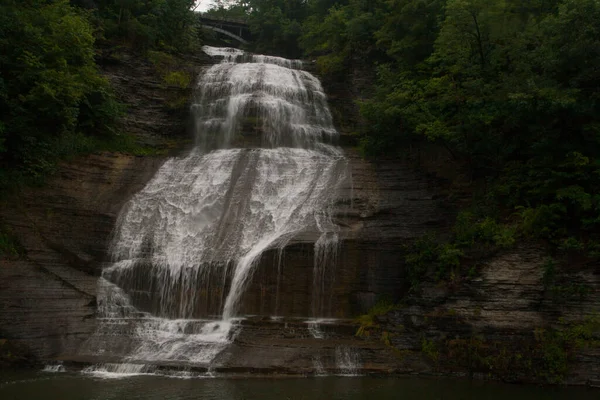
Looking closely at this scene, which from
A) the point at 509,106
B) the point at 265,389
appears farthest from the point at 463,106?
the point at 265,389

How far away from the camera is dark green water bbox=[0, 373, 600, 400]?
11.1m

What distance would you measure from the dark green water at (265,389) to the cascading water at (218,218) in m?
1.69

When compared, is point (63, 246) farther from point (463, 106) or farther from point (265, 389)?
point (463, 106)

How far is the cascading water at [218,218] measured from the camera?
52.1ft

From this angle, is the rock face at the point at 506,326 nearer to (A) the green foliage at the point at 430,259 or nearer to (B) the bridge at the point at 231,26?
(A) the green foliage at the point at 430,259

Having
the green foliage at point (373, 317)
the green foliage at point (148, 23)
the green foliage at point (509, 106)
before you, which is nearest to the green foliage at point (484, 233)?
the green foliage at point (509, 106)

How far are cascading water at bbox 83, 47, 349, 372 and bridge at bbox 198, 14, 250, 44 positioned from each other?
1916cm

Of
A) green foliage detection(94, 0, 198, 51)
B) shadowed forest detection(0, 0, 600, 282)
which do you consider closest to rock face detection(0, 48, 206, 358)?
shadowed forest detection(0, 0, 600, 282)

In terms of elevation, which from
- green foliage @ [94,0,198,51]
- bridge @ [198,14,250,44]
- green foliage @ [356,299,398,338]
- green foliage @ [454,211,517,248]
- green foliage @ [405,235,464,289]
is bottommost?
green foliage @ [356,299,398,338]

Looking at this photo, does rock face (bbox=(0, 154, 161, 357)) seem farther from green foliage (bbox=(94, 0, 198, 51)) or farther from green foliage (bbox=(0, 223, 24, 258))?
green foliage (bbox=(94, 0, 198, 51))

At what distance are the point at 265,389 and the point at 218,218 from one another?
29.8ft

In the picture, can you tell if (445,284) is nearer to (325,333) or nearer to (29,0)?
(325,333)

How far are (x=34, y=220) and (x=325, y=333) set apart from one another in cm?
1065

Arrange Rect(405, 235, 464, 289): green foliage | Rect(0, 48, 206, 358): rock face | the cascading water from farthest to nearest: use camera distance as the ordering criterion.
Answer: the cascading water < Rect(405, 235, 464, 289): green foliage < Rect(0, 48, 206, 358): rock face
